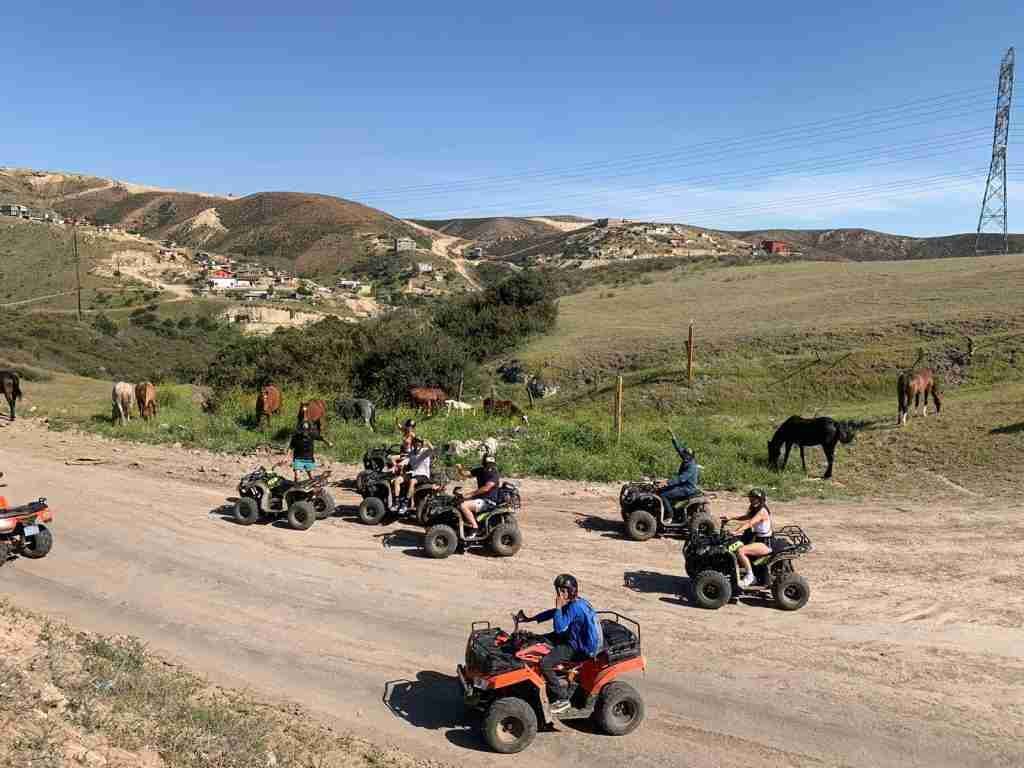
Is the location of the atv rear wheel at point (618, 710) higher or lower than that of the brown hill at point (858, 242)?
lower

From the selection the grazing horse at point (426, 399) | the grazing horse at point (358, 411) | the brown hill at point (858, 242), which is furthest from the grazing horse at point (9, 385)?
the brown hill at point (858, 242)

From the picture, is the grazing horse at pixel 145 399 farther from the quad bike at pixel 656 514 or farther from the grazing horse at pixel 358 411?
the quad bike at pixel 656 514

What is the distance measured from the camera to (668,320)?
4478cm

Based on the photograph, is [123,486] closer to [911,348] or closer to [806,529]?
[806,529]

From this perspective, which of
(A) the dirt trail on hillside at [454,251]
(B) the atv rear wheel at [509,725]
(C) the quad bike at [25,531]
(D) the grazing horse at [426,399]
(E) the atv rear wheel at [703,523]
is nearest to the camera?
(B) the atv rear wheel at [509,725]

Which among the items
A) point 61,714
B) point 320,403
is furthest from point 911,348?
point 61,714

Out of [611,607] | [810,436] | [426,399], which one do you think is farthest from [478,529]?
[426,399]

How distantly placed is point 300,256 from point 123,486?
124185 millimetres

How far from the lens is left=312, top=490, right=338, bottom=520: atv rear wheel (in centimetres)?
1378

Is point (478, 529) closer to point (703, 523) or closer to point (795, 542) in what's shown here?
point (703, 523)

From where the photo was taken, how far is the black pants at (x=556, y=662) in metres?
7.34

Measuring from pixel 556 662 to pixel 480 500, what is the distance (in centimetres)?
509

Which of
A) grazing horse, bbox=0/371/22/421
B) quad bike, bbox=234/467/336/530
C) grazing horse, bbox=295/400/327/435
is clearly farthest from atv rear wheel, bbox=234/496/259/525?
grazing horse, bbox=0/371/22/421

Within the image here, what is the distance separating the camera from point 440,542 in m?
12.1
